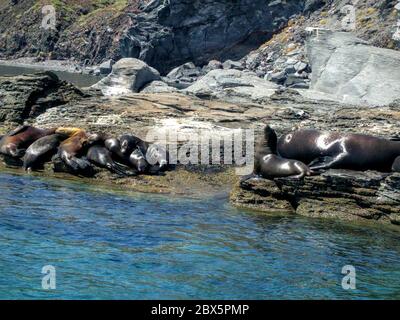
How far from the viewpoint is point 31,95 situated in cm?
2019

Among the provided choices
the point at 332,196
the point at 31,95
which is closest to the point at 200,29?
the point at 31,95

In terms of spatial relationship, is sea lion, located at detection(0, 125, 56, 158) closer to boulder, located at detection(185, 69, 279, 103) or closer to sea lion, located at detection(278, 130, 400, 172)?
boulder, located at detection(185, 69, 279, 103)

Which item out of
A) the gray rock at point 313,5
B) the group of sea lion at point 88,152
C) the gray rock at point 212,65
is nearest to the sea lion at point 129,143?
the group of sea lion at point 88,152

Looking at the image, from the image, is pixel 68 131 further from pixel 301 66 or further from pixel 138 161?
pixel 301 66

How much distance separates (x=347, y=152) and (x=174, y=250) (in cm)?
491

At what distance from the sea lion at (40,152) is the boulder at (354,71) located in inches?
429

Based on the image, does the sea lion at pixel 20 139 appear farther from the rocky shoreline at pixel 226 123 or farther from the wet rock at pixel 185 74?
the wet rock at pixel 185 74

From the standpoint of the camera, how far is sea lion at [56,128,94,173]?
15.9 meters

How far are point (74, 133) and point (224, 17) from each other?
2556 inches

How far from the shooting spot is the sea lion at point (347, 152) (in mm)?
13656

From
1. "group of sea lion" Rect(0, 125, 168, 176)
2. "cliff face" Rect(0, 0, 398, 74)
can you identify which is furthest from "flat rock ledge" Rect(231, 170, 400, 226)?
"cliff face" Rect(0, 0, 398, 74)

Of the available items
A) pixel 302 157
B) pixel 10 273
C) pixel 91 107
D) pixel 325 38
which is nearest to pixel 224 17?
pixel 325 38

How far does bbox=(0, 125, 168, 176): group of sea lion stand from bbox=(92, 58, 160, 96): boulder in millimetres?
12944
